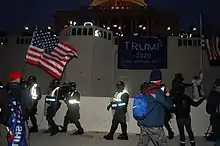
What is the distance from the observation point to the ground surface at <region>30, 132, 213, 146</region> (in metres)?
10.4

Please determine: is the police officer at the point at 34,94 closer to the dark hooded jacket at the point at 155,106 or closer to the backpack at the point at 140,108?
the backpack at the point at 140,108

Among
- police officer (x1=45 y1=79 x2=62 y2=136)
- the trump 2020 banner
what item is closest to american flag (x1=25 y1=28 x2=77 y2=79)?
police officer (x1=45 y1=79 x2=62 y2=136)

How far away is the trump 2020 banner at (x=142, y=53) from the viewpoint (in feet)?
94.8

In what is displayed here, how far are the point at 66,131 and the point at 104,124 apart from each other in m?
1.31

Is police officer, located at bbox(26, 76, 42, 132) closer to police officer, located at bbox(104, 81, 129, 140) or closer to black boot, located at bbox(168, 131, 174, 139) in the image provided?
police officer, located at bbox(104, 81, 129, 140)

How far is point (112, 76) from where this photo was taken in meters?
28.8

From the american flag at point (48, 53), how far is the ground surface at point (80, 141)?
6394 mm

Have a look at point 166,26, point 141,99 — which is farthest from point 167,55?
point 166,26

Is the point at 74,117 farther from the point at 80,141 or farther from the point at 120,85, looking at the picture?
the point at 120,85

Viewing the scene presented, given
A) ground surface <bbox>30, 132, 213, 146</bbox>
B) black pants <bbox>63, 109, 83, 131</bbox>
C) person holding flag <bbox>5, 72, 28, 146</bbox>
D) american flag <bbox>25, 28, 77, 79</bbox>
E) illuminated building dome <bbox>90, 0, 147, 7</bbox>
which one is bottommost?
ground surface <bbox>30, 132, 213, 146</bbox>

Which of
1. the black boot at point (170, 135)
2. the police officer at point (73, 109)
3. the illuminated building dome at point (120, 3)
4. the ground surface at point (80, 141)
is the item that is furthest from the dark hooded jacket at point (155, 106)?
the illuminated building dome at point (120, 3)

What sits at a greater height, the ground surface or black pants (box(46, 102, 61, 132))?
black pants (box(46, 102, 61, 132))

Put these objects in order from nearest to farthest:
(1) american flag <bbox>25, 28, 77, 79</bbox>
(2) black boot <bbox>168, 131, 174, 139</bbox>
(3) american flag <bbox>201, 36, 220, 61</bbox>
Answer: (2) black boot <bbox>168, 131, 174, 139</bbox>
(1) american flag <bbox>25, 28, 77, 79</bbox>
(3) american flag <bbox>201, 36, 220, 61</bbox>

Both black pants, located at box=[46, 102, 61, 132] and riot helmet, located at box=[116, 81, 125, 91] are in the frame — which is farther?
black pants, located at box=[46, 102, 61, 132]
